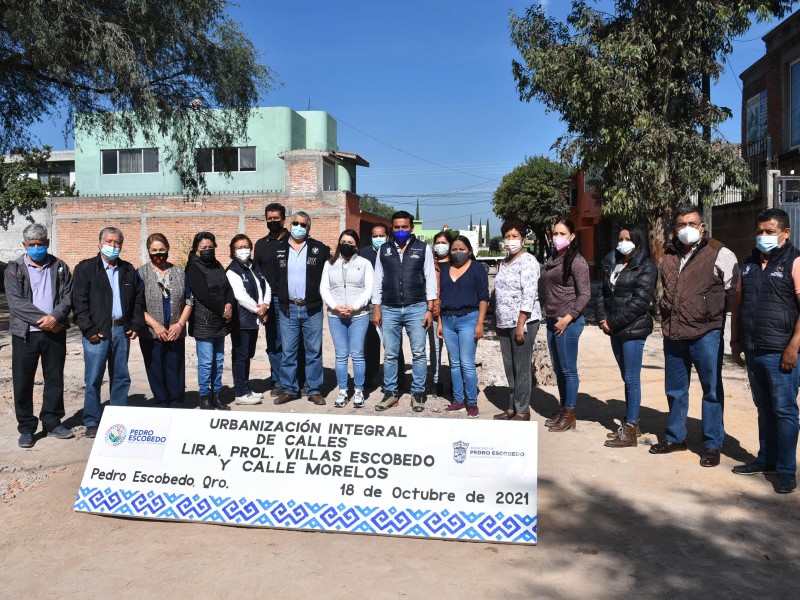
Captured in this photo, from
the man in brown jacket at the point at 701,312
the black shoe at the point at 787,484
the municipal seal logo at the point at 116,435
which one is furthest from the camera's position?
the man in brown jacket at the point at 701,312

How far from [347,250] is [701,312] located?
341cm

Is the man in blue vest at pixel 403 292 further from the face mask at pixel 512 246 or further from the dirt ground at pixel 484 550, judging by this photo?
the dirt ground at pixel 484 550

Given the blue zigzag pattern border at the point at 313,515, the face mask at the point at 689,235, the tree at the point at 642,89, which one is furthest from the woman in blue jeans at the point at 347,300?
the tree at the point at 642,89

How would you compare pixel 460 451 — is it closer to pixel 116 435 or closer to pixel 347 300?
pixel 116 435

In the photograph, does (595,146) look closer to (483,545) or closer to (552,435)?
(552,435)

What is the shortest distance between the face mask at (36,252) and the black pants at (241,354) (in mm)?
1960

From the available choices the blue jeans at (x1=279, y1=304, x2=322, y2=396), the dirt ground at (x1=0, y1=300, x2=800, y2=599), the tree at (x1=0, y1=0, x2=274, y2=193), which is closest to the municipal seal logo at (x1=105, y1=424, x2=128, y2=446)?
the dirt ground at (x1=0, y1=300, x2=800, y2=599)

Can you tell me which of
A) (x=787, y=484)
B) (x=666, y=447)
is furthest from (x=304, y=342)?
(x=787, y=484)

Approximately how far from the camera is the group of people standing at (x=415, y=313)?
5.01 metres

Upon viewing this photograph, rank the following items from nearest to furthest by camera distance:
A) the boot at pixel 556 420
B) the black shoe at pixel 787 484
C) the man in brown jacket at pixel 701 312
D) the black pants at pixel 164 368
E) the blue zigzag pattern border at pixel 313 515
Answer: the blue zigzag pattern border at pixel 313 515 → the black shoe at pixel 787 484 → the man in brown jacket at pixel 701 312 → the boot at pixel 556 420 → the black pants at pixel 164 368

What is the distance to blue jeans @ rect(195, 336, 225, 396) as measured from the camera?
6930 millimetres

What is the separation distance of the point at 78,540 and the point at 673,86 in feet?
40.0

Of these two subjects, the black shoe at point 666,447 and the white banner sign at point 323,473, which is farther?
the black shoe at point 666,447

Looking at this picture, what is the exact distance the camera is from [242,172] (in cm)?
3103
